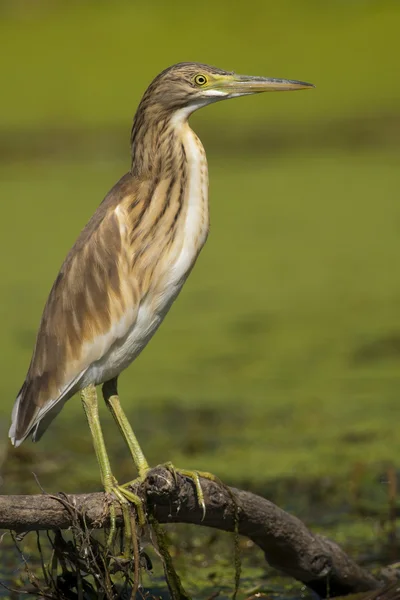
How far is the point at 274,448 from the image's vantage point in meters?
4.02

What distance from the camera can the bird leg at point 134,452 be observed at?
2438 millimetres

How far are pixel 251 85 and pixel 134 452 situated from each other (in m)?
0.82

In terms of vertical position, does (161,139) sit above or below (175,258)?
above

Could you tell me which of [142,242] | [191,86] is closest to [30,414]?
[142,242]

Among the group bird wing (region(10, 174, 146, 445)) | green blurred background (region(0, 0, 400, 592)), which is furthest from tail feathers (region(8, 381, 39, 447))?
green blurred background (region(0, 0, 400, 592))

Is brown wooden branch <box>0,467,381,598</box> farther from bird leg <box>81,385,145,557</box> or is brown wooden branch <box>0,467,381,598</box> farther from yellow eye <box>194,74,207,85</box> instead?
yellow eye <box>194,74,207,85</box>

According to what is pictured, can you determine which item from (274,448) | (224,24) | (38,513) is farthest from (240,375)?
(224,24)

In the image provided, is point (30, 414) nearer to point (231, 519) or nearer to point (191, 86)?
point (231, 519)

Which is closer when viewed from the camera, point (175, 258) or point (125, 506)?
point (125, 506)

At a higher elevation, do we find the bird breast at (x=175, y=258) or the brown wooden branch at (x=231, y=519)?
the bird breast at (x=175, y=258)

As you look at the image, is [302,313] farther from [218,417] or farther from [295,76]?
Answer: [295,76]

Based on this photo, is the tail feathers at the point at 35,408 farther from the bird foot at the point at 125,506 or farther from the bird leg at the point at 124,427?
the bird foot at the point at 125,506

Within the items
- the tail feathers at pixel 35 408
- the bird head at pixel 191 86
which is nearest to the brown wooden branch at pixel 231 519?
the tail feathers at pixel 35 408

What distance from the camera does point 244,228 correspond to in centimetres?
686
